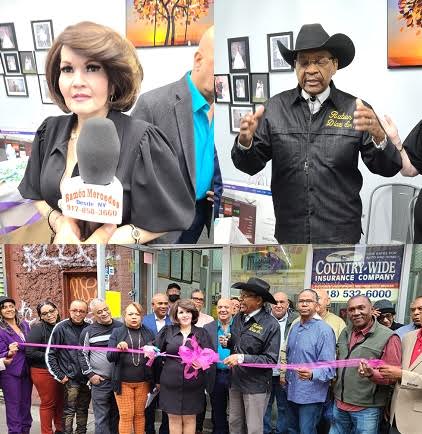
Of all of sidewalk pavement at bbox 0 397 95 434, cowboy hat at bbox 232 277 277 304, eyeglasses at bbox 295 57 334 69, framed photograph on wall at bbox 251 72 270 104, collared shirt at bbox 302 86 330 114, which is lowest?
sidewalk pavement at bbox 0 397 95 434

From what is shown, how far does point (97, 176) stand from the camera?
2.39 metres

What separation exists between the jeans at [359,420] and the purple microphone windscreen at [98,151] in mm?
1503

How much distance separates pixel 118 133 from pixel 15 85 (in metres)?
0.55

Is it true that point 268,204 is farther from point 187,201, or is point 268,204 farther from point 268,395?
point 268,395

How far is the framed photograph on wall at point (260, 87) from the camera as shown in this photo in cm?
240

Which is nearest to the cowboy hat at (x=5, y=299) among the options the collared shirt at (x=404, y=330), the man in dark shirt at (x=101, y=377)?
the man in dark shirt at (x=101, y=377)

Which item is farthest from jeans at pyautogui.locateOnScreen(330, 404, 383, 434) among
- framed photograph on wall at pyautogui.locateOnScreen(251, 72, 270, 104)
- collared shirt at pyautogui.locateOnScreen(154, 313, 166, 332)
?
framed photograph on wall at pyautogui.locateOnScreen(251, 72, 270, 104)

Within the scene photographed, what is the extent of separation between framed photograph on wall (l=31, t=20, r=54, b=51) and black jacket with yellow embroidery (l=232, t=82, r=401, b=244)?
2.81 ft

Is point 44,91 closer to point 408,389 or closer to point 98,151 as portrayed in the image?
point 98,151

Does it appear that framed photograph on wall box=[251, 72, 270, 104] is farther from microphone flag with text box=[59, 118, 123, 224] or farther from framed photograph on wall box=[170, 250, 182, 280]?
framed photograph on wall box=[170, 250, 182, 280]

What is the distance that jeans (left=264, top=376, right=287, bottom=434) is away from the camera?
287 centimetres

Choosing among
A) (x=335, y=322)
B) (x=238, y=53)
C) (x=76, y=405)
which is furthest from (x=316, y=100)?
(x=76, y=405)

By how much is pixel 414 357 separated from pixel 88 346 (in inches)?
59.5

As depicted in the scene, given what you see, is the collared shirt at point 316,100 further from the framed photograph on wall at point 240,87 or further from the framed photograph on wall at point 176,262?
the framed photograph on wall at point 176,262
